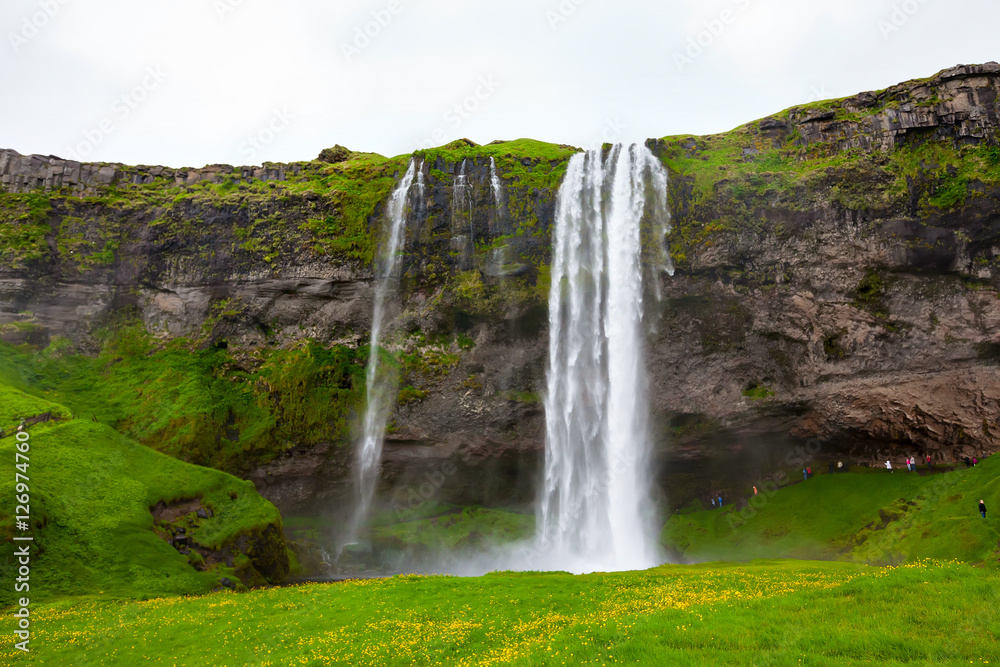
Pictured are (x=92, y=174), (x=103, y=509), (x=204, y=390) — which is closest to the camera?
(x=103, y=509)

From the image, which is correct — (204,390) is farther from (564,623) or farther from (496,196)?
(564,623)

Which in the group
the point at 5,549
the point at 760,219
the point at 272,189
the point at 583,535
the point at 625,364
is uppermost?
the point at 272,189

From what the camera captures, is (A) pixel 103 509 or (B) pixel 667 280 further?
(B) pixel 667 280

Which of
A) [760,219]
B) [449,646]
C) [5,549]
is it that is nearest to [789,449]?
[760,219]

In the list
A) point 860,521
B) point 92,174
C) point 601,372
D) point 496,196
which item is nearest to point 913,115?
point 860,521

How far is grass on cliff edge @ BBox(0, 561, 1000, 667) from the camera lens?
1142cm

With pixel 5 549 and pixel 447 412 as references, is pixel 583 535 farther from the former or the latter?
pixel 5 549

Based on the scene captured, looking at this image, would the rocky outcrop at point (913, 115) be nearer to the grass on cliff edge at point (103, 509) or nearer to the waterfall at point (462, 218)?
the waterfall at point (462, 218)

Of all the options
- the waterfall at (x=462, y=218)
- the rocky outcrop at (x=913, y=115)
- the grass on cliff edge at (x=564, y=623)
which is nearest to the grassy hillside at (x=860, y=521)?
the grass on cliff edge at (x=564, y=623)

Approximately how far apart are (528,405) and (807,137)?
113 feet

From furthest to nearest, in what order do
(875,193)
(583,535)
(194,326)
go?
(194,326) → (875,193) → (583,535)

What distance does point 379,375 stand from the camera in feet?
179

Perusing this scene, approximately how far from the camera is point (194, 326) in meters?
59.5

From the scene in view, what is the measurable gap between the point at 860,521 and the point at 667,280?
22.7 m
